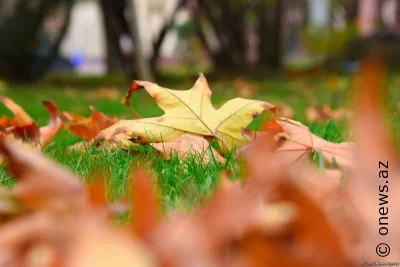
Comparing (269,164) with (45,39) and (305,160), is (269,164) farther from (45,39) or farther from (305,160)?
(45,39)

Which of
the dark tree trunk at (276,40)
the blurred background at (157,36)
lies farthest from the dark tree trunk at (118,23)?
the dark tree trunk at (276,40)

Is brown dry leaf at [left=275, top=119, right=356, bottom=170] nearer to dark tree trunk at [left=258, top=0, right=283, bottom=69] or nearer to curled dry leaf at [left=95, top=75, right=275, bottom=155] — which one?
curled dry leaf at [left=95, top=75, right=275, bottom=155]

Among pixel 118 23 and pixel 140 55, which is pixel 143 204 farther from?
pixel 118 23

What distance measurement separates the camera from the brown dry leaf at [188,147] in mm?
1569

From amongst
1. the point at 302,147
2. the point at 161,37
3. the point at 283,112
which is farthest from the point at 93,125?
the point at 161,37

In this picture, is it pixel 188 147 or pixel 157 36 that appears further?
pixel 157 36

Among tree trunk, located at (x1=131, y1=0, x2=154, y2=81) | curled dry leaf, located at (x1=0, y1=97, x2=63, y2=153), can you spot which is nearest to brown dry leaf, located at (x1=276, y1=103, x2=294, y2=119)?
curled dry leaf, located at (x1=0, y1=97, x2=63, y2=153)

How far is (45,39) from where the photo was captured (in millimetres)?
8984

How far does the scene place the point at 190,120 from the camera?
1.69m

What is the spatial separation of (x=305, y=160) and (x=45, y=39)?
8067 mm

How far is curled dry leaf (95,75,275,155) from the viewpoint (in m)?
1.67

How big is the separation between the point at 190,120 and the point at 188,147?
0.10 meters

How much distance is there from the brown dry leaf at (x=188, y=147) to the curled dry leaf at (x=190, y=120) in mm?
44

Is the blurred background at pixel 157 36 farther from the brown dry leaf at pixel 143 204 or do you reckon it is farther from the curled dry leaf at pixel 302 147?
the brown dry leaf at pixel 143 204
